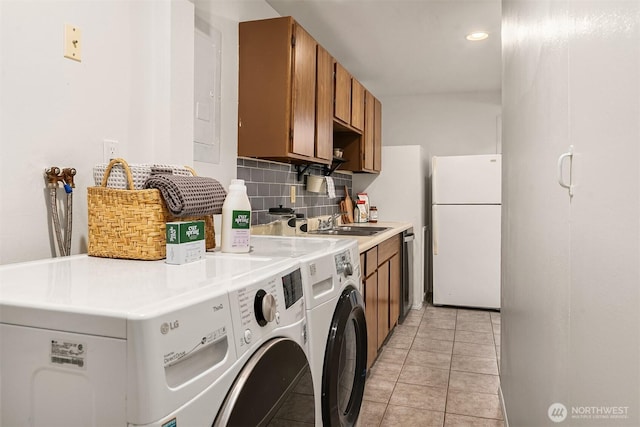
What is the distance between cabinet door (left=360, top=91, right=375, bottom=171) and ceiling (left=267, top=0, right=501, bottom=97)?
1.13 feet

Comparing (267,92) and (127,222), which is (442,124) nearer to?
(267,92)

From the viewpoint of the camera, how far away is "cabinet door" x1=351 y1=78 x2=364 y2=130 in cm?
373

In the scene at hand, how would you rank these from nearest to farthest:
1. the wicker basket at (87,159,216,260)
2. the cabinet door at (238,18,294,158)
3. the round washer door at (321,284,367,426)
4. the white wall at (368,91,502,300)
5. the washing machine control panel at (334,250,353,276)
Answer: the wicker basket at (87,159,216,260)
the round washer door at (321,284,367,426)
the washing machine control panel at (334,250,353,276)
the cabinet door at (238,18,294,158)
the white wall at (368,91,502,300)

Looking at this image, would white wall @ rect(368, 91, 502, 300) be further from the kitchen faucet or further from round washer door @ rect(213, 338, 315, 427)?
round washer door @ rect(213, 338, 315, 427)

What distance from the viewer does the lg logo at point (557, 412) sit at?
3.70 feet

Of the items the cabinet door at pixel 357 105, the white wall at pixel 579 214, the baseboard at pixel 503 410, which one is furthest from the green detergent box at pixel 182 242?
the cabinet door at pixel 357 105

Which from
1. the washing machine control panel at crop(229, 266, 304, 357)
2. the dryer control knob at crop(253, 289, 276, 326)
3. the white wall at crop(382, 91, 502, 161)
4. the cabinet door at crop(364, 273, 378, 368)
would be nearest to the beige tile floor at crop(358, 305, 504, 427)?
the cabinet door at crop(364, 273, 378, 368)

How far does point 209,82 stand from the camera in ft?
7.41

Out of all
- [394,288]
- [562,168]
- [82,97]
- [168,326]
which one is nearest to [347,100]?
[394,288]

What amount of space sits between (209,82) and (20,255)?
4.20ft

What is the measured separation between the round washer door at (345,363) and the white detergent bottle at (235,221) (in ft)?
1.31

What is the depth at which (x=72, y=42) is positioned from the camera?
4.78 ft

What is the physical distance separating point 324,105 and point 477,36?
55.8 inches

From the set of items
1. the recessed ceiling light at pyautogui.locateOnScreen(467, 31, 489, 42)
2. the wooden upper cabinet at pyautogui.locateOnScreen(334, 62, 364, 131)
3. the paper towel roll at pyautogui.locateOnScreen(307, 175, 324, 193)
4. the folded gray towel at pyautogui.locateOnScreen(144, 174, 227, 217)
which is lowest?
the folded gray towel at pyautogui.locateOnScreen(144, 174, 227, 217)
